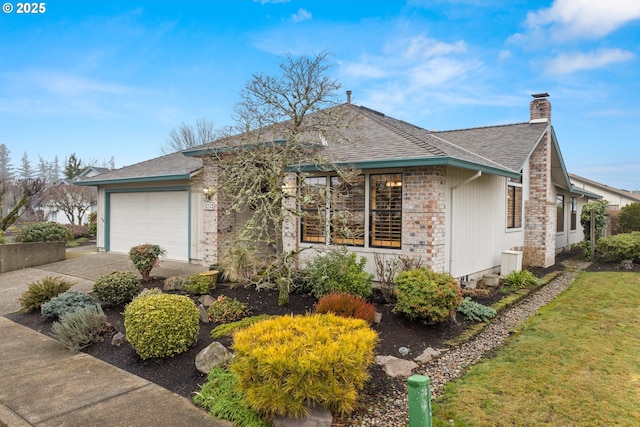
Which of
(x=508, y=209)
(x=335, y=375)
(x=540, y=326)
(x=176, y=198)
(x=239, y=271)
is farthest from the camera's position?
(x=176, y=198)

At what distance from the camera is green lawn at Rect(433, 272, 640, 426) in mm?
3549

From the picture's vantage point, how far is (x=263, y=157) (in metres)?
6.50

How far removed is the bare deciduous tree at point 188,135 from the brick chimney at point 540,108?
79.4 ft

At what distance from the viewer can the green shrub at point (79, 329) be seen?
5.38 metres

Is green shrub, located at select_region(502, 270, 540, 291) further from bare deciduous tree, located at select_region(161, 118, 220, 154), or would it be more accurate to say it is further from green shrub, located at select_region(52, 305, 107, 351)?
bare deciduous tree, located at select_region(161, 118, 220, 154)

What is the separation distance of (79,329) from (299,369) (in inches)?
158

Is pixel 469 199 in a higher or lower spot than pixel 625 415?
higher

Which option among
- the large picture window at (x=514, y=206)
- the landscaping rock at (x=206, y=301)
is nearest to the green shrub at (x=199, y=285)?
the landscaping rock at (x=206, y=301)

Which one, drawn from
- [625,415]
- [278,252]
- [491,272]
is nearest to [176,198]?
[278,252]

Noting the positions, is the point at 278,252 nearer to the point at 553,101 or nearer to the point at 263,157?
the point at 263,157

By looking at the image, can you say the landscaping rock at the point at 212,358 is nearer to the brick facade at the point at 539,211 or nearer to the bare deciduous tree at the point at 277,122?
the bare deciduous tree at the point at 277,122

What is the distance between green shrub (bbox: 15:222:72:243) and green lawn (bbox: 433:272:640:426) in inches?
523

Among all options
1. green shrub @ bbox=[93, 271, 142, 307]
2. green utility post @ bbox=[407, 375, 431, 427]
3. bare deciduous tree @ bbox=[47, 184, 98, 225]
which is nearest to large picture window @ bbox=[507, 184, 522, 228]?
green utility post @ bbox=[407, 375, 431, 427]

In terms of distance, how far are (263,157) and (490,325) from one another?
4.79 metres
